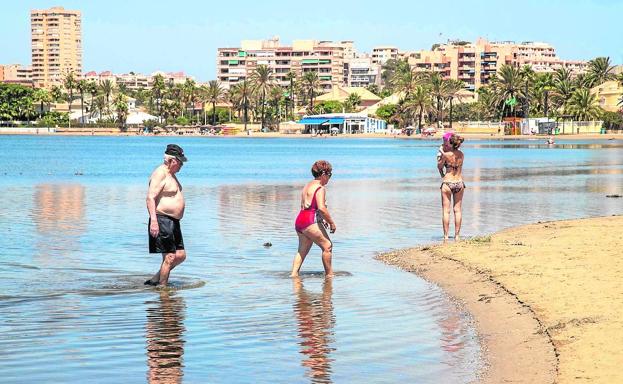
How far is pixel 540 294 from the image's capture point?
36.1 ft

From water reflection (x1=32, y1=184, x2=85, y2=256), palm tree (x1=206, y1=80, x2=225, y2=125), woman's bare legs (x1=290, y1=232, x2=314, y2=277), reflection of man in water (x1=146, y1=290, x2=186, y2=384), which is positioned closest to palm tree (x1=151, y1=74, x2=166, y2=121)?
palm tree (x1=206, y1=80, x2=225, y2=125)

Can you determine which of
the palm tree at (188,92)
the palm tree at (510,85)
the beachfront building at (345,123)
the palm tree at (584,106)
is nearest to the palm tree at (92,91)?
the palm tree at (188,92)

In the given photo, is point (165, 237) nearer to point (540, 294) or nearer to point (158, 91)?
point (540, 294)

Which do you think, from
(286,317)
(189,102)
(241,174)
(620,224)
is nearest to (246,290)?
(286,317)

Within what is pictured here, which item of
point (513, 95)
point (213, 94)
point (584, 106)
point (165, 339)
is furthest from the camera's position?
point (213, 94)

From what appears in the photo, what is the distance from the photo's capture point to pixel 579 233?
1652cm

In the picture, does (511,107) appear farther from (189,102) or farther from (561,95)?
(189,102)

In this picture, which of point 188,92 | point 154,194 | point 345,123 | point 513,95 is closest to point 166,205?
point 154,194

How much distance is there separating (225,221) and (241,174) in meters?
27.0

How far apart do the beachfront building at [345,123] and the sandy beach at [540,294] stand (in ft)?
475

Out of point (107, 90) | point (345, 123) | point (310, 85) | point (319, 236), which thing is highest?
point (310, 85)

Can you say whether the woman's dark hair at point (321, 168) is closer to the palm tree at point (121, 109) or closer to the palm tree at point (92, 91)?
the palm tree at point (121, 109)

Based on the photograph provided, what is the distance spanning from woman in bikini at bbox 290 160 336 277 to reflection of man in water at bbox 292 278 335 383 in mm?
507

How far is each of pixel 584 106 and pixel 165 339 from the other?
130m
